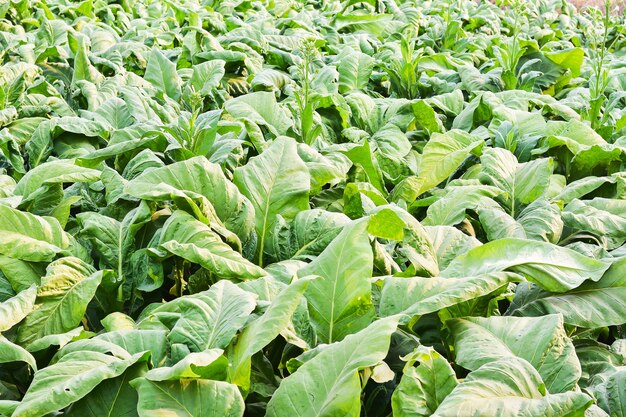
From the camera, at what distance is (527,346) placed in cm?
175

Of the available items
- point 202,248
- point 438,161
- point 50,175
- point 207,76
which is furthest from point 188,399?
point 207,76

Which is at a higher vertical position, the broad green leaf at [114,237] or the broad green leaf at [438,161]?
the broad green leaf at [114,237]

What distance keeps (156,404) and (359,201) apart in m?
1.20

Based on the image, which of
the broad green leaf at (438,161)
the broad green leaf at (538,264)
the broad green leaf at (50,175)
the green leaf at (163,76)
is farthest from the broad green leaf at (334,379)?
the green leaf at (163,76)

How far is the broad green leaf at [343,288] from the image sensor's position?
1.91 metres

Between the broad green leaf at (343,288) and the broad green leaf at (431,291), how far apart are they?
57 millimetres

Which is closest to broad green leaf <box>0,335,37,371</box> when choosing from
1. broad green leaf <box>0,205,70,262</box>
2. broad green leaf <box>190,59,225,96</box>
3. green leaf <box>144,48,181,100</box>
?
broad green leaf <box>0,205,70,262</box>

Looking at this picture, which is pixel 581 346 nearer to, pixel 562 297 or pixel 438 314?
pixel 562 297

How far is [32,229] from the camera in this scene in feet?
7.52

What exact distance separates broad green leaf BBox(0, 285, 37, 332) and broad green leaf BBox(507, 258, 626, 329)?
1.24 meters

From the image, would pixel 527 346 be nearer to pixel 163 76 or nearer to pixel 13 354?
pixel 13 354

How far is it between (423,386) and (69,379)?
72 centimetres

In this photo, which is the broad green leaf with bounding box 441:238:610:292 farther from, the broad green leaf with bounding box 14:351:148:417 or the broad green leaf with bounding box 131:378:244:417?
the broad green leaf with bounding box 14:351:148:417

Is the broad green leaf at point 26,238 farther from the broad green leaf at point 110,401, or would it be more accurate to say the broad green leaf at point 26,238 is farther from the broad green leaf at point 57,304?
the broad green leaf at point 110,401
